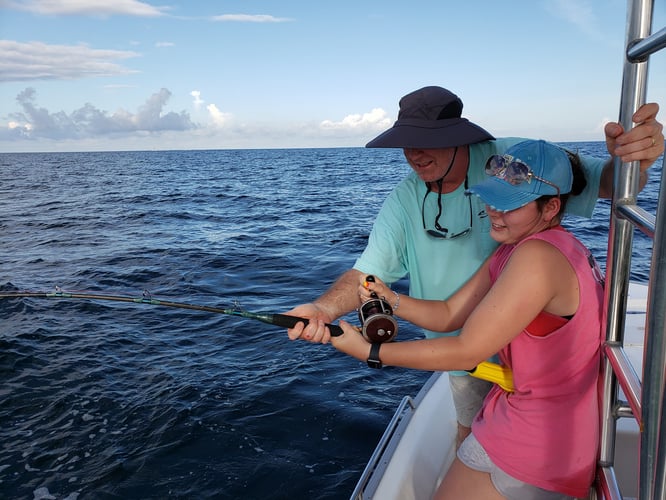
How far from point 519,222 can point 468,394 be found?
4.39 ft

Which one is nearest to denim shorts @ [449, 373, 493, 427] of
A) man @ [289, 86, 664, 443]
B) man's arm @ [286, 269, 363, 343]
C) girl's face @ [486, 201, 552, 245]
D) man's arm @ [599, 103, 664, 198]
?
man @ [289, 86, 664, 443]

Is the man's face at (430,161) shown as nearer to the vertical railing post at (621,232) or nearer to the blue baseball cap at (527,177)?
the blue baseball cap at (527,177)

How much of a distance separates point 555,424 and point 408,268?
130 cm

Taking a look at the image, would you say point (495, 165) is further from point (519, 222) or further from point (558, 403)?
point (558, 403)

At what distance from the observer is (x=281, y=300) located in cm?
905

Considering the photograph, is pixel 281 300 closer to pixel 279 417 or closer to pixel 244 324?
pixel 244 324

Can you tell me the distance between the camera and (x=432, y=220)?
2.86 m

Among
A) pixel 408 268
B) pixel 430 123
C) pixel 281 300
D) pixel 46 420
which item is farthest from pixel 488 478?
pixel 281 300

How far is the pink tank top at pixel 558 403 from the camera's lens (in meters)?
1.84

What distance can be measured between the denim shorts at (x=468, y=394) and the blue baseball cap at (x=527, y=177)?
1326mm

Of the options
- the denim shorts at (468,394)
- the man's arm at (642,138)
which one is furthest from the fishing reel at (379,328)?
the man's arm at (642,138)

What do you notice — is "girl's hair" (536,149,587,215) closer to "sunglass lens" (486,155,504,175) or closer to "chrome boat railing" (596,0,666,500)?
"sunglass lens" (486,155,504,175)

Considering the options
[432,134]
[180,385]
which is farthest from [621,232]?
[180,385]

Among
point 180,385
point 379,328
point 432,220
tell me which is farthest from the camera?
point 180,385
